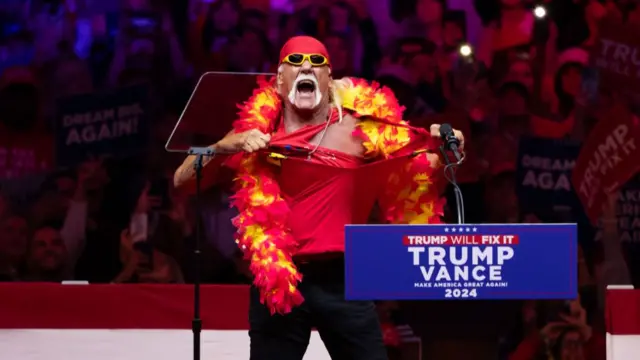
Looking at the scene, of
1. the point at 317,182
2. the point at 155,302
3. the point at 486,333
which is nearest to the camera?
the point at 486,333

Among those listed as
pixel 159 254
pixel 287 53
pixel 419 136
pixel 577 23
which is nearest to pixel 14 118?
pixel 159 254

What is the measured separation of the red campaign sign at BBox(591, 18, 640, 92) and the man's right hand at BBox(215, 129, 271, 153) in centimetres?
187

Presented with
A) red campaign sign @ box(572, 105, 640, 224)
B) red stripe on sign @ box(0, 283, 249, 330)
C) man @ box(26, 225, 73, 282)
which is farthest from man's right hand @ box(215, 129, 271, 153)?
red campaign sign @ box(572, 105, 640, 224)

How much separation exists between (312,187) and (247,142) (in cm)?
18

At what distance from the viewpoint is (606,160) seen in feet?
11.3

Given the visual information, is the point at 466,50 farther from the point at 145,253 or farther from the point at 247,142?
the point at 247,142

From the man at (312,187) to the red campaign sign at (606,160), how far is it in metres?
1.41

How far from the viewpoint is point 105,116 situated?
11.3ft

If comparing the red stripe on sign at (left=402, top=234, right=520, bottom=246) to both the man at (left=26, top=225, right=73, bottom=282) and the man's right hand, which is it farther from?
the man at (left=26, top=225, right=73, bottom=282)

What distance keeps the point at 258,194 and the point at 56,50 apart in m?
1.68

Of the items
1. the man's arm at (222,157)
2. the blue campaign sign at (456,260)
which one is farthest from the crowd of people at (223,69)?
the blue campaign sign at (456,260)

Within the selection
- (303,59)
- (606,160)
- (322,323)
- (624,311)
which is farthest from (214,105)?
(624,311)

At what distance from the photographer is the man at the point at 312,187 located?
79.7 inches

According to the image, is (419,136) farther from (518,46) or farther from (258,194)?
(518,46)
